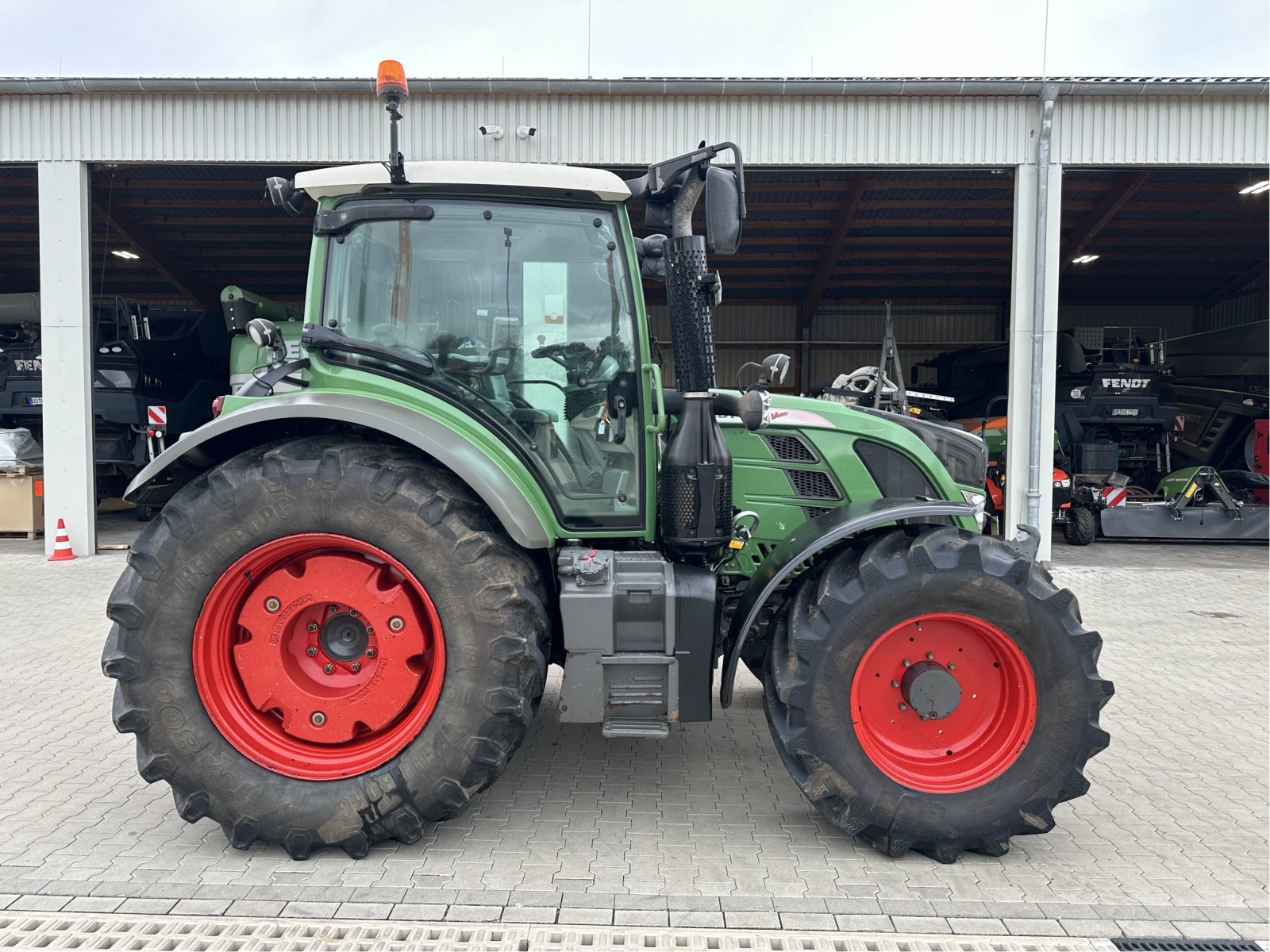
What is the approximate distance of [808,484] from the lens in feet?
11.4

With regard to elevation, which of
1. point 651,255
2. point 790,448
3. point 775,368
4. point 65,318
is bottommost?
point 790,448

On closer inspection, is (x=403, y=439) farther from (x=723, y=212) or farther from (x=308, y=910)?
(x=308, y=910)

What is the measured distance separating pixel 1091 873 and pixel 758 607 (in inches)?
55.4

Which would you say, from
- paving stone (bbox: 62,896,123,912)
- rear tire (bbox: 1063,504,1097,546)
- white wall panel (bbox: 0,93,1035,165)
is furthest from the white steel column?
paving stone (bbox: 62,896,123,912)

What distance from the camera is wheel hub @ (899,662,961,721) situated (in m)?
2.94

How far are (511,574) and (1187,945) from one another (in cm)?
229

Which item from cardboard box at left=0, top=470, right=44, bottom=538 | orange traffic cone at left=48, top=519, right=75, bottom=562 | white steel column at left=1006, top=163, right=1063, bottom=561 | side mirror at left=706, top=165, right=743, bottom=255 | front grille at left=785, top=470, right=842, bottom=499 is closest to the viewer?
side mirror at left=706, top=165, right=743, bottom=255

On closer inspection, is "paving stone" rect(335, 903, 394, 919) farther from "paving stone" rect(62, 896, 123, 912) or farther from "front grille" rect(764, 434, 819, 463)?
"front grille" rect(764, 434, 819, 463)

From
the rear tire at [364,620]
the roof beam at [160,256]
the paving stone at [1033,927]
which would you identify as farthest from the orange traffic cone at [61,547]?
the paving stone at [1033,927]

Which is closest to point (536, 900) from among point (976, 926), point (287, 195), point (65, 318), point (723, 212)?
point (976, 926)

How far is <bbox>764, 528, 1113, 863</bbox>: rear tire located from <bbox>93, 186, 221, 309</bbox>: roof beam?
12546mm

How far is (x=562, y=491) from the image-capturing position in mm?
3131

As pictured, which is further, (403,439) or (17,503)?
(17,503)

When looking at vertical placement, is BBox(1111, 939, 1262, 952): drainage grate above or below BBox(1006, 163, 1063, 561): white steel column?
below
